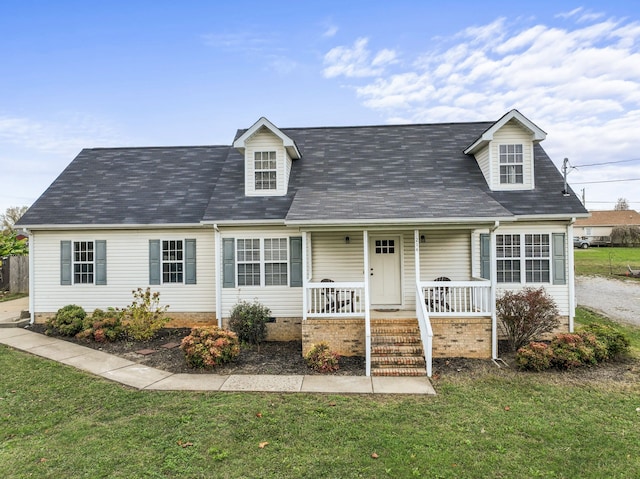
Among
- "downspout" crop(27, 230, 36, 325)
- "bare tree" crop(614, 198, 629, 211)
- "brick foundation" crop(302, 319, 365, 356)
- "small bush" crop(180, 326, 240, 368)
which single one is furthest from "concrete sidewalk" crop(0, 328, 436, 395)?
"bare tree" crop(614, 198, 629, 211)

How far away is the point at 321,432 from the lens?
15.8 ft

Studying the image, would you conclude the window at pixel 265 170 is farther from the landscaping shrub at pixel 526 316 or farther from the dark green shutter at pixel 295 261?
the landscaping shrub at pixel 526 316

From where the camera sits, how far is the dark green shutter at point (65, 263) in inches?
436

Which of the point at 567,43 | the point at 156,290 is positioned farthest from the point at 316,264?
the point at 567,43

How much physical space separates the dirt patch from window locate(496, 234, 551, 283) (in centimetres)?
514

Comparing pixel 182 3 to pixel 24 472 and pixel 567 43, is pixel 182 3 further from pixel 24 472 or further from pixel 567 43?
pixel 24 472

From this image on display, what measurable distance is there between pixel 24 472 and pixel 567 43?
16.1 metres

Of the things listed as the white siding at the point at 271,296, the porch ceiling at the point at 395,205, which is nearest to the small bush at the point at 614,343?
the porch ceiling at the point at 395,205

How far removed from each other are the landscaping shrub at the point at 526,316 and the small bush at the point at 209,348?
260 inches

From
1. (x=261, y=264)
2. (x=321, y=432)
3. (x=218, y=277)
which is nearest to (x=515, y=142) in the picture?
(x=261, y=264)

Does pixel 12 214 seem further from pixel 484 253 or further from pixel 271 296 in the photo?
pixel 484 253

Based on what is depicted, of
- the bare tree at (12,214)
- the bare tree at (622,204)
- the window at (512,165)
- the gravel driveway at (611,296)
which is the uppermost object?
the bare tree at (622,204)

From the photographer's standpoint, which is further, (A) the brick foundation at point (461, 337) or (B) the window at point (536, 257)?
(B) the window at point (536, 257)

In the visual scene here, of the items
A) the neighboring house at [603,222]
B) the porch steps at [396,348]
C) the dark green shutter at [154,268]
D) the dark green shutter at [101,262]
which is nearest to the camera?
the porch steps at [396,348]
